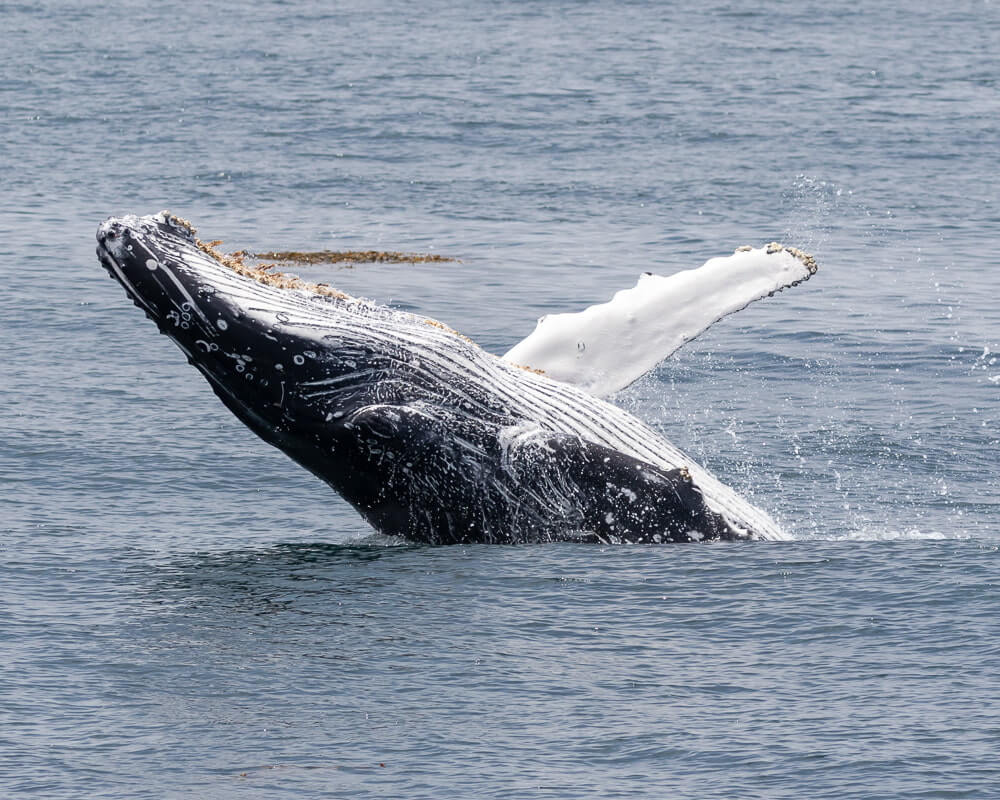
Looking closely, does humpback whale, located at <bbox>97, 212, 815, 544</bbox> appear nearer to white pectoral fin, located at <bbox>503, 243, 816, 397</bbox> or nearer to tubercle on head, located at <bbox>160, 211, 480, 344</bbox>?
tubercle on head, located at <bbox>160, 211, 480, 344</bbox>

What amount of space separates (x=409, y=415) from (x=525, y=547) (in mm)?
1463

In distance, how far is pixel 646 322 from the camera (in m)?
15.2

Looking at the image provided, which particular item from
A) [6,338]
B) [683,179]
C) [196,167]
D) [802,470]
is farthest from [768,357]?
[196,167]

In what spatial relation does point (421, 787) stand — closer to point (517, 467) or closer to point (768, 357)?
point (517, 467)

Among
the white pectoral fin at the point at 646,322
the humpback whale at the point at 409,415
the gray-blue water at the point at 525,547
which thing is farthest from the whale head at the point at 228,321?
the white pectoral fin at the point at 646,322

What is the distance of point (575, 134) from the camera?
141ft

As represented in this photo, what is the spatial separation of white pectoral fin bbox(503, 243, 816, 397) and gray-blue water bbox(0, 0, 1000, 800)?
1.85 metres

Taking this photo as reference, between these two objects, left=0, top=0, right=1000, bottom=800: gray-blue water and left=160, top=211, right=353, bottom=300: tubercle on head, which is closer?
left=0, top=0, right=1000, bottom=800: gray-blue water

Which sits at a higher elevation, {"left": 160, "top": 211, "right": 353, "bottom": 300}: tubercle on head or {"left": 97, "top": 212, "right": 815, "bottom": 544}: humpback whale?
{"left": 160, "top": 211, "right": 353, "bottom": 300}: tubercle on head

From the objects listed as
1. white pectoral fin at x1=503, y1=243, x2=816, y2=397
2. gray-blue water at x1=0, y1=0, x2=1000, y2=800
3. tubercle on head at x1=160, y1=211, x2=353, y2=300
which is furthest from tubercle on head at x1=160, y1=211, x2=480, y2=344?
gray-blue water at x1=0, y1=0, x2=1000, y2=800

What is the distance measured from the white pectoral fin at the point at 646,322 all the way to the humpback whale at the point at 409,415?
1.44 feet

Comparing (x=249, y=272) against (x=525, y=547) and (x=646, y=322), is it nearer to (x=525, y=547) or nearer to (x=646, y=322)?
(x=525, y=547)

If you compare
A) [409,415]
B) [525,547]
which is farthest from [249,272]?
[525,547]

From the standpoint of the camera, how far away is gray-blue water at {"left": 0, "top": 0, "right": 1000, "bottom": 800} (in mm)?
10750
